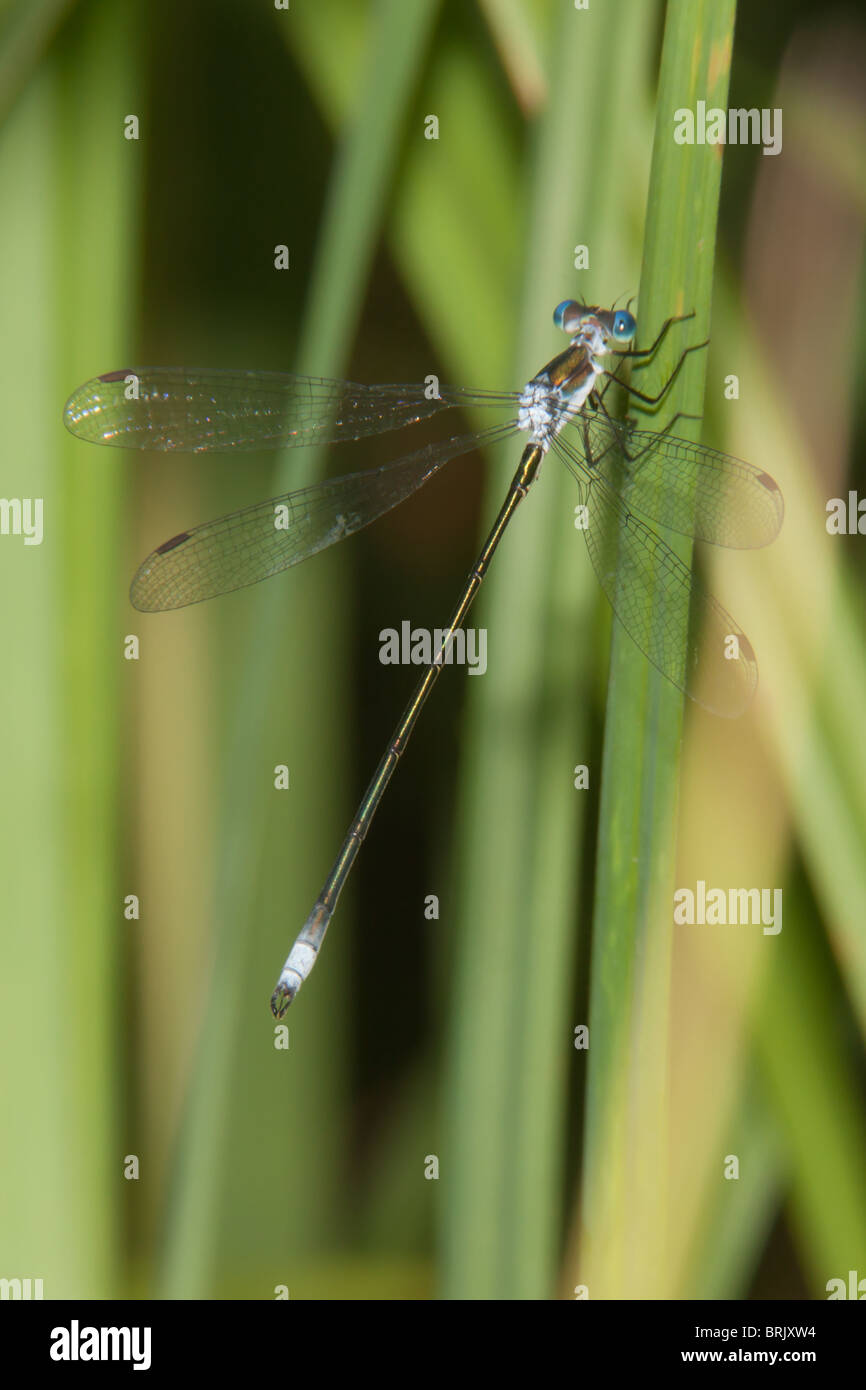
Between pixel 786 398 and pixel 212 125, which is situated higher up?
pixel 212 125

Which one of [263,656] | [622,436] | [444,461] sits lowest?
[263,656]

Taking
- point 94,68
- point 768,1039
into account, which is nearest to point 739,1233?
point 768,1039

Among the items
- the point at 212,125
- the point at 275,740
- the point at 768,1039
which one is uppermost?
the point at 212,125

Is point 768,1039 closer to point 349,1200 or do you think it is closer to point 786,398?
point 786,398

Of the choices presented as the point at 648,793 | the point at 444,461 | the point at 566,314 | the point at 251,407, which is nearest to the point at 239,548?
the point at 251,407

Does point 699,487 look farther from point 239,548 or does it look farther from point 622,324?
point 239,548

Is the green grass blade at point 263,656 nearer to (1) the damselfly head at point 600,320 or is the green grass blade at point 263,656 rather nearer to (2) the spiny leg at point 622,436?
(1) the damselfly head at point 600,320
